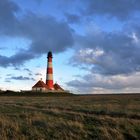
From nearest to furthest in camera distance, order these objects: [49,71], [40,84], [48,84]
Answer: [49,71], [48,84], [40,84]

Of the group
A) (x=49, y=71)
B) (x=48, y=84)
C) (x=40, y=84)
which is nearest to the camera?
(x=49, y=71)

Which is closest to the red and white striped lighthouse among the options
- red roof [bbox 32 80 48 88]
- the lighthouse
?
the lighthouse

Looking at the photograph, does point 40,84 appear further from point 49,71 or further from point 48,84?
point 49,71

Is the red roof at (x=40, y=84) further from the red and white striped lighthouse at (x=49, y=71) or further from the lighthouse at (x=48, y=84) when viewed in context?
the red and white striped lighthouse at (x=49, y=71)

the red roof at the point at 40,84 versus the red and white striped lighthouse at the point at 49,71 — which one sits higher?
the red and white striped lighthouse at the point at 49,71

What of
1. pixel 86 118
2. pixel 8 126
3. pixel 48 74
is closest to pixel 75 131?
pixel 8 126

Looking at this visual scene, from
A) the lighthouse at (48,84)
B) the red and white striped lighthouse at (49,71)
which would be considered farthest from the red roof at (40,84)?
the red and white striped lighthouse at (49,71)

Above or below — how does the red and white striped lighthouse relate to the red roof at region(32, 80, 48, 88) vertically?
above

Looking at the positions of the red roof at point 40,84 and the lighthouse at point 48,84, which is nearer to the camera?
the lighthouse at point 48,84

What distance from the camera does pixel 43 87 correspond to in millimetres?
100875

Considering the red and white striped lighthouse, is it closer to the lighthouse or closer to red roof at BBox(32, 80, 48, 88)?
the lighthouse

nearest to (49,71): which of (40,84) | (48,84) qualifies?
(48,84)

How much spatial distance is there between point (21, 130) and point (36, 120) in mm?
3336

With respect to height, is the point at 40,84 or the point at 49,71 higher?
the point at 49,71
